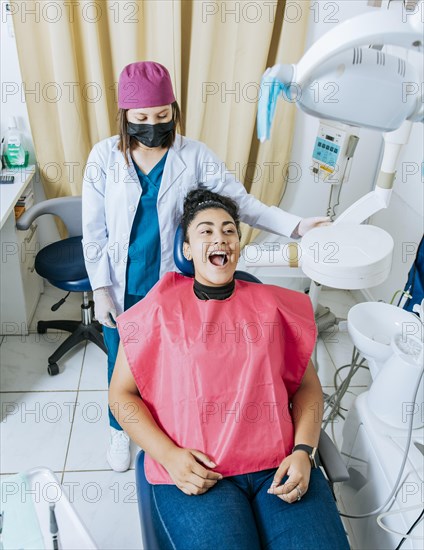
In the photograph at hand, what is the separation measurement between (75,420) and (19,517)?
2.76 ft

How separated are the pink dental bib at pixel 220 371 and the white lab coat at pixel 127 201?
25cm

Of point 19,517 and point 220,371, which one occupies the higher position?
point 220,371

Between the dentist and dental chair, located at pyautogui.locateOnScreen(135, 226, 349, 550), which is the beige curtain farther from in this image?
dental chair, located at pyautogui.locateOnScreen(135, 226, 349, 550)

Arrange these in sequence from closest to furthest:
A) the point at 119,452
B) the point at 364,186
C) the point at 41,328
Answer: the point at 119,452 < the point at 41,328 < the point at 364,186

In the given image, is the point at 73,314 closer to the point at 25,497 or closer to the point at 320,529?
the point at 25,497

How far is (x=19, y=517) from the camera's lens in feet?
4.22

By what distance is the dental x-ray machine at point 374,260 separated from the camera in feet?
2.56

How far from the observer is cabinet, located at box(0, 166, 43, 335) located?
236cm

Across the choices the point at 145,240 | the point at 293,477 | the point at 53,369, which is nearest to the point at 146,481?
the point at 293,477

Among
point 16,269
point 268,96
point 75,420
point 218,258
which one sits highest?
point 268,96

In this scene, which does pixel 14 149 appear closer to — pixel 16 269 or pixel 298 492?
pixel 16 269

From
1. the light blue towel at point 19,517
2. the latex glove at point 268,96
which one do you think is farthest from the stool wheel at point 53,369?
the latex glove at point 268,96

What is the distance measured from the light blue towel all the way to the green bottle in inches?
62.3

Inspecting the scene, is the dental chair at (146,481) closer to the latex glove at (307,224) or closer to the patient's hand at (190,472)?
the patient's hand at (190,472)
